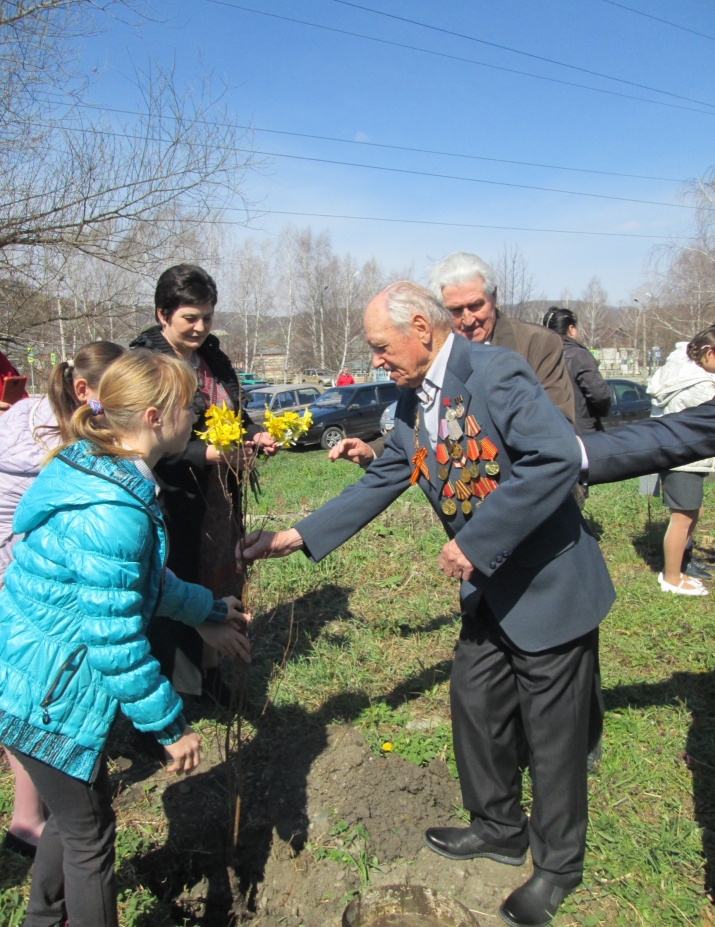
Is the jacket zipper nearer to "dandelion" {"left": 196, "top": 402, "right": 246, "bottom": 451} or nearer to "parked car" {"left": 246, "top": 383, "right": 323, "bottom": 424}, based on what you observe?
"dandelion" {"left": 196, "top": 402, "right": 246, "bottom": 451}

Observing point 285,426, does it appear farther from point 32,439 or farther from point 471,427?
point 32,439

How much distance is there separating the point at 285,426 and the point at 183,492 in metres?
0.75

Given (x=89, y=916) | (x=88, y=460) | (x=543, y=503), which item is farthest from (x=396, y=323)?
(x=89, y=916)

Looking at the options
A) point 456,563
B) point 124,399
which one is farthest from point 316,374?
point 124,399

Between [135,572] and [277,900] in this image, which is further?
[277,900]

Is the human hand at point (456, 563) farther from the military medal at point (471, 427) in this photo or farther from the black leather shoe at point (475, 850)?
the black leather shoe at point (475, 850)

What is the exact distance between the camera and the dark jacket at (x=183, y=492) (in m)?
2.82

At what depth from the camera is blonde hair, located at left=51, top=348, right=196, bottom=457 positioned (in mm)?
1753

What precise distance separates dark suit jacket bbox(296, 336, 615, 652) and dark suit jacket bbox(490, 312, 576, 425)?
107cm

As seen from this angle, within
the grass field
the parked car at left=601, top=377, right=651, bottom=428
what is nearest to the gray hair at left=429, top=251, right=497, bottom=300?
the grass field

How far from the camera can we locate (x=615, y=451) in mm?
1996

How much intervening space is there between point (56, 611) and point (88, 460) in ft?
1.27

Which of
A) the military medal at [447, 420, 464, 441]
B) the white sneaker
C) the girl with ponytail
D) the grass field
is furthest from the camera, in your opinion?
the white sneaker

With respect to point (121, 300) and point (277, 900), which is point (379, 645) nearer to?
point (277, 900)
